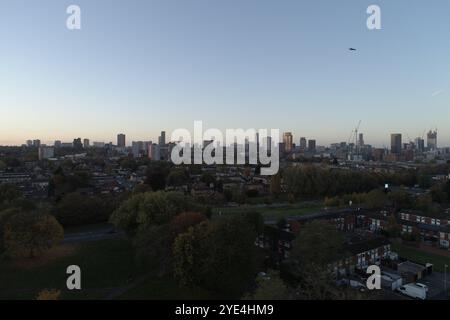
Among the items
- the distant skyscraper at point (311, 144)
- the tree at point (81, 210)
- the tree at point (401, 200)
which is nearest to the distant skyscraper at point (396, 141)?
the distant skyscraper at point (311, 144)

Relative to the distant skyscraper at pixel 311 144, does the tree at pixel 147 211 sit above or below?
below

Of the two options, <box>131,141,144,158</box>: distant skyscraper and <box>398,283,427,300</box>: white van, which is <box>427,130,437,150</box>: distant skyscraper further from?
<box>398,283,427,300</box>: white van

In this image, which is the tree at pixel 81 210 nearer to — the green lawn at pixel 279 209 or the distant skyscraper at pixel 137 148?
the green lawn at pixel 279 209

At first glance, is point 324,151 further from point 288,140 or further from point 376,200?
point 376,200

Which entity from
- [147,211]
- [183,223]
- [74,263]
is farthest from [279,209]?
[74,263]

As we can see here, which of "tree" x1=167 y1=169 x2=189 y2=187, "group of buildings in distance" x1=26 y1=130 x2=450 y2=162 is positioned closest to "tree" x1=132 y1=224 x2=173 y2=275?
"tree" x1=167 y1=169 x2=189 y2=187
